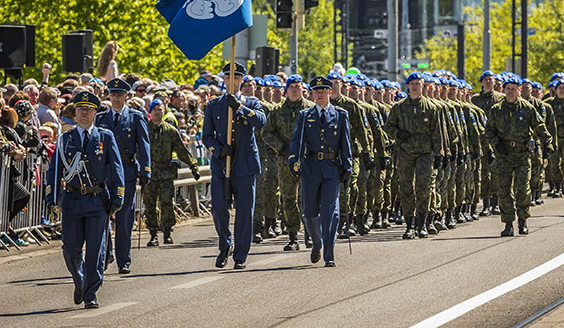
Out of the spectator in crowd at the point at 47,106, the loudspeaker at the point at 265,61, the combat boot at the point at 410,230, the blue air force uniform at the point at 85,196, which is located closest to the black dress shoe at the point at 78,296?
the blue air force uniform at the point at 85,196

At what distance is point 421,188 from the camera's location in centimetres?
1510

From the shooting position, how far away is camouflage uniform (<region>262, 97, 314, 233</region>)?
47.5ft

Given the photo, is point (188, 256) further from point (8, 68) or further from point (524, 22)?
point (524, 22)

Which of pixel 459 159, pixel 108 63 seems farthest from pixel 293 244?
pixel 108 63

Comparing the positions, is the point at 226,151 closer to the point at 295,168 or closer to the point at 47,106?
the point at 295,168

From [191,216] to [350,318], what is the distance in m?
10.4

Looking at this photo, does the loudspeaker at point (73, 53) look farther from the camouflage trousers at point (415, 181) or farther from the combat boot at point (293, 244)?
the combat boot at point (293, 244)

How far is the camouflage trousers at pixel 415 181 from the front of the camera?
15.1 meters

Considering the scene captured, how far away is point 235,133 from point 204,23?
128 centimetres

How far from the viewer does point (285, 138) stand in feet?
48.5

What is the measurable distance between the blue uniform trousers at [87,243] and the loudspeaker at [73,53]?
36.8 ft

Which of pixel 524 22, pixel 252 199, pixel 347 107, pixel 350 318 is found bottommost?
pixel 350 318

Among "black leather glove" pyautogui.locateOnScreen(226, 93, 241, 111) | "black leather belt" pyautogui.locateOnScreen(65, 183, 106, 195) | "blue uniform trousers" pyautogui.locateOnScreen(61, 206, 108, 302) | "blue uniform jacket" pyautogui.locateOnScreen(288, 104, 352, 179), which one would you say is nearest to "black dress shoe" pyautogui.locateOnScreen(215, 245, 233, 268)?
"blue uniform jacket" pyautogui.locateOnScreen(288, 104, 352, 179)

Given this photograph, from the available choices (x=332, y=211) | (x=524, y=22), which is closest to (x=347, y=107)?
(x=332, y=211)
